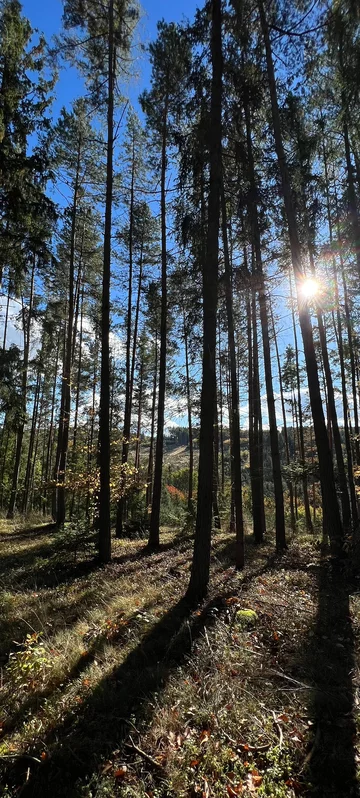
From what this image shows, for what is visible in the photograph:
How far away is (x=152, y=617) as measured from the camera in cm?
514

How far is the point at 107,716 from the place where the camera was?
3.19 metres

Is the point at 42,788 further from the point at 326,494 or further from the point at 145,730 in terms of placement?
the point at 326,494

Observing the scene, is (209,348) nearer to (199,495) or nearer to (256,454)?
(199,495)

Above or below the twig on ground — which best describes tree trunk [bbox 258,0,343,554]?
above

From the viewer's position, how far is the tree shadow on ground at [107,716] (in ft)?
8.73

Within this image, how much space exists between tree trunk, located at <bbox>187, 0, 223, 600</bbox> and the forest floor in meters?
0.60

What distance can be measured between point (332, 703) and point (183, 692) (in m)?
1.34

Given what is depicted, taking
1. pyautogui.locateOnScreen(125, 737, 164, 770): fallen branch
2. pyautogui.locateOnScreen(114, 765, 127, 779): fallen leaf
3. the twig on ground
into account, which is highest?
the twig on ground

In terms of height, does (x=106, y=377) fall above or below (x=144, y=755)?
above

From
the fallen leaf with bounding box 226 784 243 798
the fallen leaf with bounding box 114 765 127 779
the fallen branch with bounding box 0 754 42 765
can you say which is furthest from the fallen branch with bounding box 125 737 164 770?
the fallen branch with bounding box 0 754 42 765

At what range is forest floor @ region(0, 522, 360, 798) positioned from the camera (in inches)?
99.4

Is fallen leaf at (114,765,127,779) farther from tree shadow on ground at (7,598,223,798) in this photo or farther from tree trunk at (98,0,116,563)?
tree trunk at (98,0,116,563)

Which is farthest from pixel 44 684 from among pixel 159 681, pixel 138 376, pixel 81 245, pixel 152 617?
pixel 138 376

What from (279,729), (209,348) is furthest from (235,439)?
(279,729)
